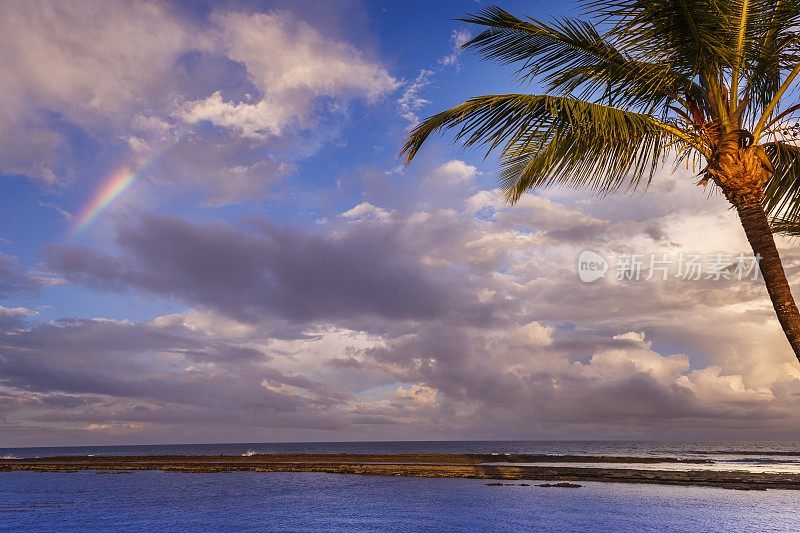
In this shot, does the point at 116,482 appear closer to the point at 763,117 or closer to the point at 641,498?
the point at 641,498

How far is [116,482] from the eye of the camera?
151ft

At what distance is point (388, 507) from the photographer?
2842 cm

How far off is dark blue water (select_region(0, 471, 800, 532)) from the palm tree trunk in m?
16.6

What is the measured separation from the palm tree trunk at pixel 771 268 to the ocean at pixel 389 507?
16564 mm

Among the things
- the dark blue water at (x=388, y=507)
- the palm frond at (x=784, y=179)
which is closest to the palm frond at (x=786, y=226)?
the palm frond at (x=784, y=179)

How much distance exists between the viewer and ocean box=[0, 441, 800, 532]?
22922 mm

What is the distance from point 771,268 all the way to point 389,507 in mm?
24261

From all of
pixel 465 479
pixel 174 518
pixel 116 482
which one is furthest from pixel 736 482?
pixel 116 482

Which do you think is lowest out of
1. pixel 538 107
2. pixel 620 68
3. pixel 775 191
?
pixel 775 191

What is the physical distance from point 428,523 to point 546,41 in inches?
772

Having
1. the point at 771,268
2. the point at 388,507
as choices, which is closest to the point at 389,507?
the point at 388,507

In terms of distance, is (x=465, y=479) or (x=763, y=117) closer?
(x=763, y=117)

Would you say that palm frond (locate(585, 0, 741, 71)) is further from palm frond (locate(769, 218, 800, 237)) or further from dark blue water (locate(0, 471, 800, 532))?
dark blue water (locate(0, 471, 800, 532))

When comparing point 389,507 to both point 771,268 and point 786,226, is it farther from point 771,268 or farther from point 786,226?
point 771,268
